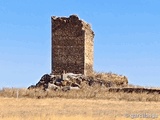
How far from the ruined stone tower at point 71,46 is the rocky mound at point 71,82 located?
5.81 ft

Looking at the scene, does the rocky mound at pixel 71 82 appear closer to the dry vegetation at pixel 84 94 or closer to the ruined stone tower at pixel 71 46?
the dry vegetation at pixel 84 94

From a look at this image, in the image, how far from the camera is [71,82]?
3123 cm

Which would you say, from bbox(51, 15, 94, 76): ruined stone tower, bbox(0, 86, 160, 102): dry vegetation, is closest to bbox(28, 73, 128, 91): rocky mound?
bbox(0, 86, 160, 102): dry vegetation

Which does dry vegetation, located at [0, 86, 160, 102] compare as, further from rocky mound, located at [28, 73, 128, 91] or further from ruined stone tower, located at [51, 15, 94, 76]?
ruined stone tower, located at [51, 15, 94, 76]

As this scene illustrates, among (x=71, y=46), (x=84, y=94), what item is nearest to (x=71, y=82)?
(x=84, y=94)

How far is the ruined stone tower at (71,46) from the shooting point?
34.1 meters

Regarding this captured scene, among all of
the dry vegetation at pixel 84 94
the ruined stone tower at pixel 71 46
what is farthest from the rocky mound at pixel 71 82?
the ruined stone tower at pixel 71 46

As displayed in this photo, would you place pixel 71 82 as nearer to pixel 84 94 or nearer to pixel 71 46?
pixel 84 94

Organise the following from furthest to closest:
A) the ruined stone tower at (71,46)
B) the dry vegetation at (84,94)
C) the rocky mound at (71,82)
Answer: the ruined stone tower at (71,46), the rocky mound at (71,82), the dry vegetation at (84,94)

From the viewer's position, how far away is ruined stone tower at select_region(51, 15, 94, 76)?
3409cm

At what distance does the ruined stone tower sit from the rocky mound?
5.81ft

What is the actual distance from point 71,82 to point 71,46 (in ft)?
12.8

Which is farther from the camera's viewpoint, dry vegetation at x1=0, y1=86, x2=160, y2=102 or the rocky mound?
the rocky mound

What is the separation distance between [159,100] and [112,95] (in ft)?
9.37
